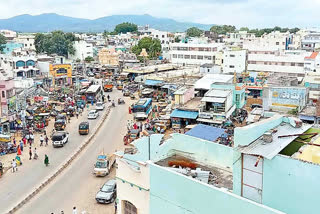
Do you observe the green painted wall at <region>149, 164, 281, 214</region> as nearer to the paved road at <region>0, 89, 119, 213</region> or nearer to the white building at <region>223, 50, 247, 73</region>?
the paved road at <region>0, 89, 119, 213</region>

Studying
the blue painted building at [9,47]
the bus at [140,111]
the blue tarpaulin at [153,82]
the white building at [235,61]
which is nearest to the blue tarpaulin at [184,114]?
the bus at [140,111]

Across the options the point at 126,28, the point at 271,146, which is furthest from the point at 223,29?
the point at 271,146

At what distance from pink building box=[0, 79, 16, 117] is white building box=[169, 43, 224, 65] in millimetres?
33949

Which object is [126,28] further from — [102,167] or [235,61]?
[102,167]

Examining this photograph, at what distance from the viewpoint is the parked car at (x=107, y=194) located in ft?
56.4

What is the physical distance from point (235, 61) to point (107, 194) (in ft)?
128

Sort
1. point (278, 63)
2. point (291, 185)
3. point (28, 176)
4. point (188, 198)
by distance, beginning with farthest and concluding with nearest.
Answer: point (278, 63), point (28, 176), point (188, 198), point (291, 185)

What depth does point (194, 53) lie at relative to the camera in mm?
59688

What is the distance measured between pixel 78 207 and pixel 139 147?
28.0ft

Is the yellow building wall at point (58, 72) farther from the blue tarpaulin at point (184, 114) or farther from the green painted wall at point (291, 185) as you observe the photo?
the green painted wall at point (291, 185)

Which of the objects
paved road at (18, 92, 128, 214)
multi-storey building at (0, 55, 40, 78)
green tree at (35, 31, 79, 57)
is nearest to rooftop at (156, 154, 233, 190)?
paved road at (18, 92, 128, 214)

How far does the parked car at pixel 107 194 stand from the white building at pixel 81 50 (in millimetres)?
59463

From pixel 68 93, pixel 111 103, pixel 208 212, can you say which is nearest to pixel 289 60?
pixel 111 103

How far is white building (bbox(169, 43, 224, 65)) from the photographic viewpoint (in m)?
57.9
